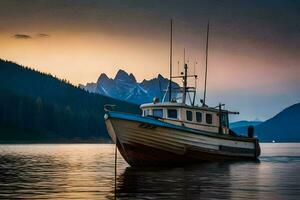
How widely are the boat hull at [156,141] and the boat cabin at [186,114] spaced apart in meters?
1.25

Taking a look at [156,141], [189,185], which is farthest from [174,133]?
[189,185]

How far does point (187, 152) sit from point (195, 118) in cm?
353

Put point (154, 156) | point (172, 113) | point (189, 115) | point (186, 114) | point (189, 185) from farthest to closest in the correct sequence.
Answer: point (189, 115) < point (186, 114) < point (172, 113) < point (154, 156) < point (189, 185)

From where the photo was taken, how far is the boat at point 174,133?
148 feet

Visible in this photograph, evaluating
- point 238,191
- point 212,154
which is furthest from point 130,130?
point 238,191

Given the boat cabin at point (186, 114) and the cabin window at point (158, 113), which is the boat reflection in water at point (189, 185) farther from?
the cabin window at point (158, 113)

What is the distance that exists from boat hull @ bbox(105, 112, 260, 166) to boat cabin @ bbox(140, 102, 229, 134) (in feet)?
4.09

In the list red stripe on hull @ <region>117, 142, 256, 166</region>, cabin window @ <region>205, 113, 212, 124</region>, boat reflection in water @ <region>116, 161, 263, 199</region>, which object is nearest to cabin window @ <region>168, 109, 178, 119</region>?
red stripe on hull @ <region>117, 142, 256, 166</region>

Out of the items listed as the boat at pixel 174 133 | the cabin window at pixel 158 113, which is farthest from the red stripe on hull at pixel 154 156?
the cabin window at pixel 158 113

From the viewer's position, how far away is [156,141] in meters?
45.7

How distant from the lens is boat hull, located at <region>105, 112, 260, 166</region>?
147ft

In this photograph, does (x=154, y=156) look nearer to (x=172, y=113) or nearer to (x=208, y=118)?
(x=172, y=113)

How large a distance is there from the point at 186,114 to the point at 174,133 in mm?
3590

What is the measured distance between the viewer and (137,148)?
45969 millimetres
